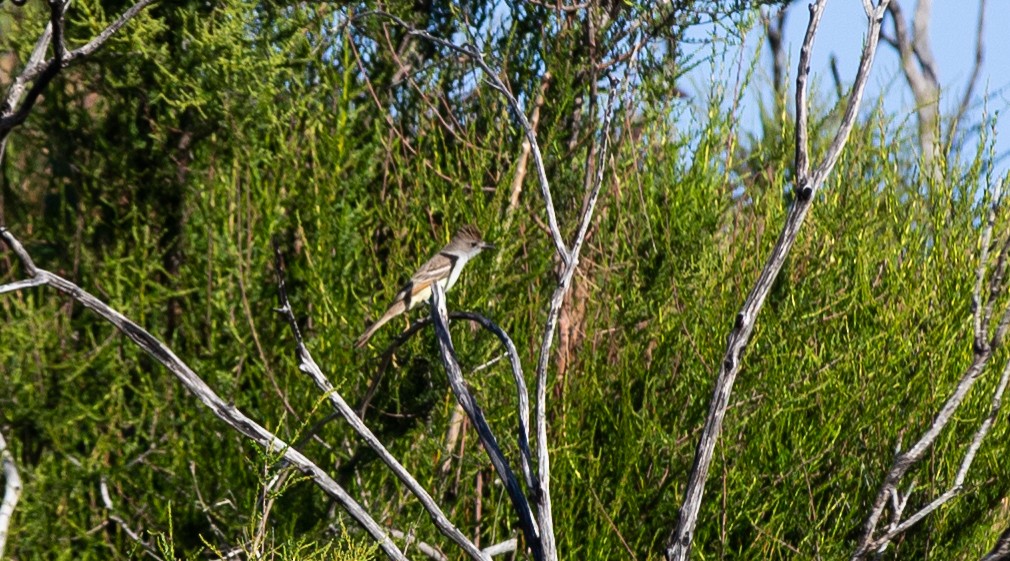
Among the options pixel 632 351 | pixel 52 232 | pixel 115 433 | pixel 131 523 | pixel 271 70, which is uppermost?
pixel 271 70

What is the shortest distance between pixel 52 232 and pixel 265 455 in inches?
176

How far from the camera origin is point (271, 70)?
6.67 m

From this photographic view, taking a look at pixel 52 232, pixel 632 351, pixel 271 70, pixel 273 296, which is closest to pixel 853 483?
pixel 632 351

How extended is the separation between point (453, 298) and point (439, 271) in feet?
2.86

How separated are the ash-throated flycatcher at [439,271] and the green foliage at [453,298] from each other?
14.7 inches

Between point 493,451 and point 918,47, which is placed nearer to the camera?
point 493,451

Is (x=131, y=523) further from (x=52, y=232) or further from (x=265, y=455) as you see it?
(x=265, y=455)

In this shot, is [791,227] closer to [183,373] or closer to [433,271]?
[183,373]

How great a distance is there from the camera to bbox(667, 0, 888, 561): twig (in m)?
3.28

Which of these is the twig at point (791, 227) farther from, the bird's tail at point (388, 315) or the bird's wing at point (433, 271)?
the bird's tail at point (388, 315)

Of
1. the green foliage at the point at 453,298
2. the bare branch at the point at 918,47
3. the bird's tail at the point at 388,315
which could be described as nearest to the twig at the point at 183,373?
the green foliage at the point at 453,298

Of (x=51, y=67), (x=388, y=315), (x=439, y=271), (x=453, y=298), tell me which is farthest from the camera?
(x=453, y=298)

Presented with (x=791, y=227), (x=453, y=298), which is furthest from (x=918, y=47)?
(x=791, y=227)

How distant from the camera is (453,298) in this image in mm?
6309
